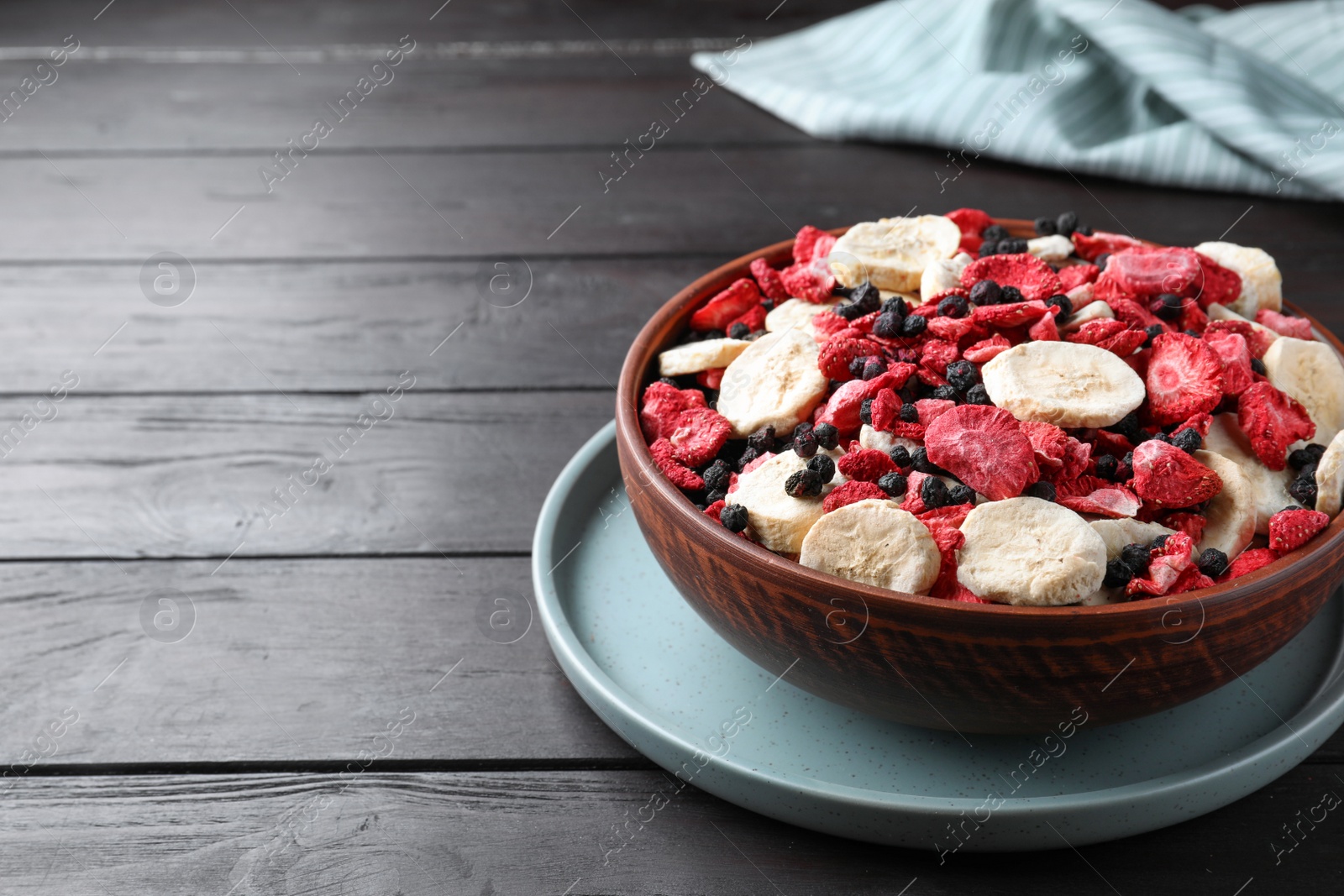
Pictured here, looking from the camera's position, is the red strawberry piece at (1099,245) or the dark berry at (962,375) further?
the red strawberry piece at (1099,245)

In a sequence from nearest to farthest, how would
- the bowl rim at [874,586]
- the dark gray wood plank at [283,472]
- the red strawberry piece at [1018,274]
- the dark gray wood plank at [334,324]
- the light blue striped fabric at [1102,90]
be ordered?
the bowl rim at [874,586]
the red strawberry piece at [1018,274]
the dark gray wood plank at [283,472]
the dark gray wood plank at [334,324]
the light blue striped fabric at [1102,90]

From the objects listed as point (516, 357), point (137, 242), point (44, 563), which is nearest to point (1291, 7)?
point (516, 357)

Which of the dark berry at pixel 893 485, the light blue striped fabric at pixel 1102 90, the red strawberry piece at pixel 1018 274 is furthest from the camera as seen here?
the light blue striped fabric at pixel 1102 90

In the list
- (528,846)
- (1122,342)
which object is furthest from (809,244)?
(528,846)

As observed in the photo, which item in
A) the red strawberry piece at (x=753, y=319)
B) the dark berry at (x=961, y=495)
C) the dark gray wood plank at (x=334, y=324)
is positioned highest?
the red strawberry piece at (x=753, y=319)

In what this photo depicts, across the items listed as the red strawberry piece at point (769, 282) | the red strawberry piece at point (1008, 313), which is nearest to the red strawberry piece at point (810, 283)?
the red strawberry piece at point (769, 282)

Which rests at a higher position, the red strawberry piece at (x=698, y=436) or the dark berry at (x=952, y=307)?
the dark berry at (x=952, y=307)

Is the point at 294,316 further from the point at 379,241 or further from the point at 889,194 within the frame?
the point at 889,194

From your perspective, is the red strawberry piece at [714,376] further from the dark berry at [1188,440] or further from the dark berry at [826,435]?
the dark berry at [1188,440]
